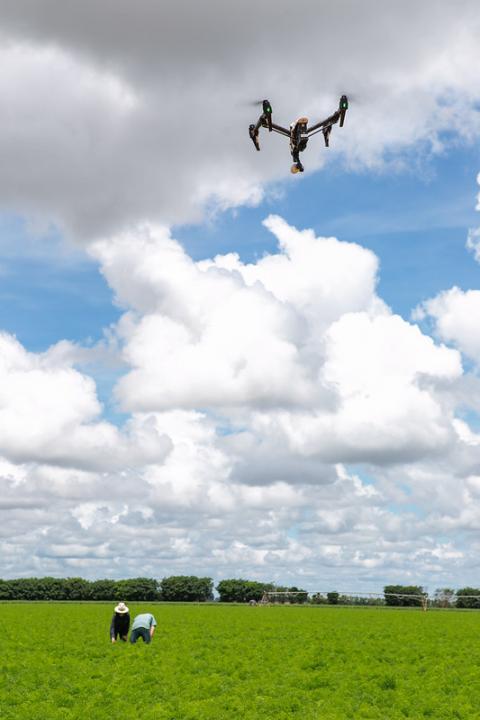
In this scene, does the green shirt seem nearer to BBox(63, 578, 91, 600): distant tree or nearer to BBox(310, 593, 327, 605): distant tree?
BBox(310, 593, 327, 605): distant tree

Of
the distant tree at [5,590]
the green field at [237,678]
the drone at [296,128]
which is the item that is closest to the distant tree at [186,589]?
the distant tree at [5,590]

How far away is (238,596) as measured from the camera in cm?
15238

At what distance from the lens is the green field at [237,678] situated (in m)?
22.4

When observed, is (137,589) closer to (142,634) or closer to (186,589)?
(186,589)

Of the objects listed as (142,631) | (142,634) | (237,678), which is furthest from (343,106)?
(142,634)

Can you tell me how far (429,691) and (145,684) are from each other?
9030mm

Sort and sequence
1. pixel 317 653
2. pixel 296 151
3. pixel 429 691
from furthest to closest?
pixel 317 653, pixel 296 151, pixel 429 691

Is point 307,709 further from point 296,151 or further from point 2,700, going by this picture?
point 296,151

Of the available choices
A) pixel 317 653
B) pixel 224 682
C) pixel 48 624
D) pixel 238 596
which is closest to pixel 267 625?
pixel 48 624

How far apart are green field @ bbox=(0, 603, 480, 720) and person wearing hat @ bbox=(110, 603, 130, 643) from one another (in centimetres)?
96

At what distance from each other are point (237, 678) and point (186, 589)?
133228mm

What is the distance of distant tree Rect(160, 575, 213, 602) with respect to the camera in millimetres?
154750

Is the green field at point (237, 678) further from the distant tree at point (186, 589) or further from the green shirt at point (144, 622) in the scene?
the distant tree at point (186, 589)

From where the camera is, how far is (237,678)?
89.2 feet
